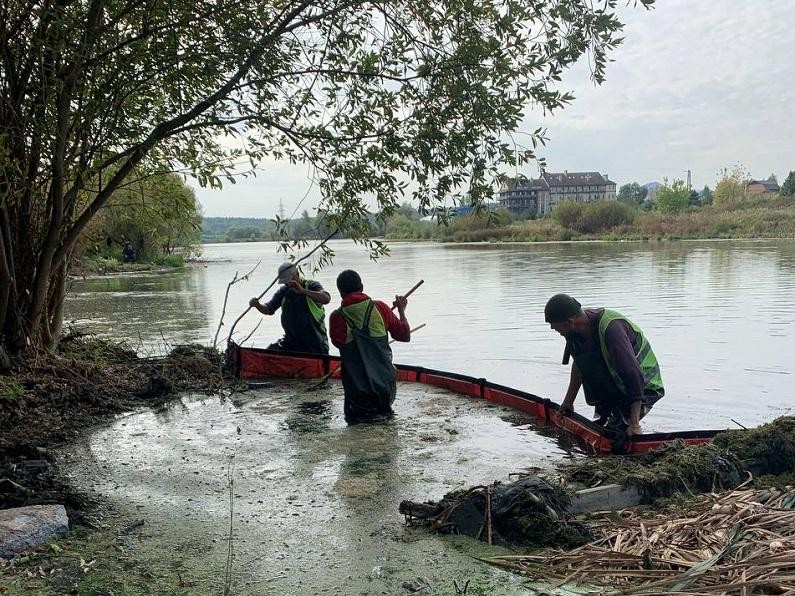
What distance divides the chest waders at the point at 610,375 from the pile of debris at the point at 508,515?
1647 millimetres

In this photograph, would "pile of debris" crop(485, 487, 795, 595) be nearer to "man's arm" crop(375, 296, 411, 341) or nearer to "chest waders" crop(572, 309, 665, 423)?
"chest waders" crop(572, 309, 665, 423)

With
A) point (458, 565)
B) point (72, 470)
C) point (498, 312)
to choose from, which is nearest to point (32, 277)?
point (72, 470)

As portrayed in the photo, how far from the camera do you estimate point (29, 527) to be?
13.2 feet

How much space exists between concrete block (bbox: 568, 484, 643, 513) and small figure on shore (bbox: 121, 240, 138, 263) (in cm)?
4517

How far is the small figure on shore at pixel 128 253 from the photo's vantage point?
1793 inches

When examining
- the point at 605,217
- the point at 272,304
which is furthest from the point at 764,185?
the point at 272,304

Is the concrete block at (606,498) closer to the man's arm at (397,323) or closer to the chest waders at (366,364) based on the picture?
the man's arm at (397,323)

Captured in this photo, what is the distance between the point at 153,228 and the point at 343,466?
23.0 ft

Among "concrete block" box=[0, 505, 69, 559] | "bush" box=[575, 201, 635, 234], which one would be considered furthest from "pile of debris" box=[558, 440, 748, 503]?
"bush" box=[575, 201, 635, 234]

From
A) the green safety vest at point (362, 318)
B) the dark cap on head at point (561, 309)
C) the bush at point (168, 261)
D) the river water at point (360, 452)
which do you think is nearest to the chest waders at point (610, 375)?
the dark cap on head at point (561, 309)

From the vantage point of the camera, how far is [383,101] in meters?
7.72

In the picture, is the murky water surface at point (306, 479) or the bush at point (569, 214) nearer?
the murky water surface at point (306, 479)

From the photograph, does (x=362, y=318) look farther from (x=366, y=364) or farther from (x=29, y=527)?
(x=29, y=527)

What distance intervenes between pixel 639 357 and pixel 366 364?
8.72 ft
